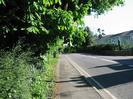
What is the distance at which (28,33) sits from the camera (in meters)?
11.0

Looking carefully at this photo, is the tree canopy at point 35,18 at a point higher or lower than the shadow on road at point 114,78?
higher

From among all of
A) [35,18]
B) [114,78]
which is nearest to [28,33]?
[35,18]

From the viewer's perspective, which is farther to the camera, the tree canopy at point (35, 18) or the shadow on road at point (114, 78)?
the shadow on road at point (114, 78)

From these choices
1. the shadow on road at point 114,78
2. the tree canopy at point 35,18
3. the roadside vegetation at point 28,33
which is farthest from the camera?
the shadow on road at point 114,78

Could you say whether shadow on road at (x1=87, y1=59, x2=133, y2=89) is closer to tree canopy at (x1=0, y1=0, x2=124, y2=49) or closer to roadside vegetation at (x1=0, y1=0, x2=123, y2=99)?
roadside vegetation at (x1=0, y1=0, x2=123, y2=99)

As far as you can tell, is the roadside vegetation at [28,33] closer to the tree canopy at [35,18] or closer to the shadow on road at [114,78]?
the tree canopy at [35,18]

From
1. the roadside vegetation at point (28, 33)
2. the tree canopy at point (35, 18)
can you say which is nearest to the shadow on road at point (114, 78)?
the roadside vegetation at point (28, 33)

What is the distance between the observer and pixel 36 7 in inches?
334

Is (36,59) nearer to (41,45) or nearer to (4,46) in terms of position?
(41,45)

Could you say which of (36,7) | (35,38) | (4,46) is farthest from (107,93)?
(36,7)

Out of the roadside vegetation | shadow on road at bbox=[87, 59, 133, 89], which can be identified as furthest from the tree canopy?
shadow on road at bbox=[87, 59, 133, 89]

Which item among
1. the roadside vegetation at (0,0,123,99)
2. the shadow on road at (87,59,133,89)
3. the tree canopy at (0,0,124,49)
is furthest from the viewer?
the shadow on road at (87,59,133,89)

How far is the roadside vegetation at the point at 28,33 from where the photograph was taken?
27.1ft

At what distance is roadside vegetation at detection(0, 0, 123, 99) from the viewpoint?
8.25m
